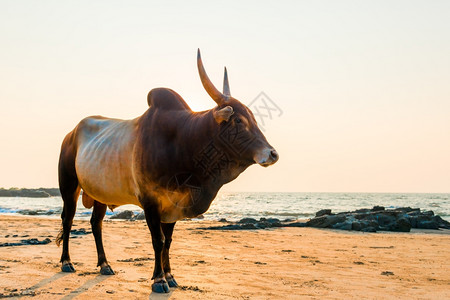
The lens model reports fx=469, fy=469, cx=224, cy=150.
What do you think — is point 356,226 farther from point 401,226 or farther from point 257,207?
point 257,207

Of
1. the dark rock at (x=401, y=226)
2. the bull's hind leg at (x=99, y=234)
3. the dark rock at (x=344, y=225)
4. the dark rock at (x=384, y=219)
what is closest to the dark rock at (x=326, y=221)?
the dark rock at (x=344, y=225)

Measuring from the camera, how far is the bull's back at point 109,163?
6.05 metres

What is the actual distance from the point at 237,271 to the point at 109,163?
2369mm

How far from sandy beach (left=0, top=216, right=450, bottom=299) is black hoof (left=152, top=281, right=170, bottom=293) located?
0.10m

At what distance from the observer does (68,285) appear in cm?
553

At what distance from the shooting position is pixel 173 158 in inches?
214

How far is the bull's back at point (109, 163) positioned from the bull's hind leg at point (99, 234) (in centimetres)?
49

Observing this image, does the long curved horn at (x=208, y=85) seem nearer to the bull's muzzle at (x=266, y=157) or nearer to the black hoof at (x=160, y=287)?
the bull's muzzle at (x=266, y=157)

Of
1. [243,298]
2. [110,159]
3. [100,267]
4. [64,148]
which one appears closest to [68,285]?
[100,267]

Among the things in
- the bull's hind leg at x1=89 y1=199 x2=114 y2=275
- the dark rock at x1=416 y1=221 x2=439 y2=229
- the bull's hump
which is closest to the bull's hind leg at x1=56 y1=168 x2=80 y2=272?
the bull's hind leg at x1=89 y1=199 x2=114 y2=275

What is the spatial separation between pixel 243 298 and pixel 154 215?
1400 millimetres

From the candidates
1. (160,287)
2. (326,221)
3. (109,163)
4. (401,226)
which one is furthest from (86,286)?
(401,226)

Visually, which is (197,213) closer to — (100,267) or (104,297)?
(104,297)

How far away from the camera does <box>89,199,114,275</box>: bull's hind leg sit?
637 cm
